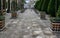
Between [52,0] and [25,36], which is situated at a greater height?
[52,0]

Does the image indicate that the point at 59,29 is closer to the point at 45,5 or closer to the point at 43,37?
the point at 43,37

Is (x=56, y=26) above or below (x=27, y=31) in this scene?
above

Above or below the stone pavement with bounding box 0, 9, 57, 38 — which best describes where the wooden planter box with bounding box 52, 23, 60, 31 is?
above

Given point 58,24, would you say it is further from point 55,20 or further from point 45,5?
point 45,5

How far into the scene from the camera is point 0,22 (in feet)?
31.6

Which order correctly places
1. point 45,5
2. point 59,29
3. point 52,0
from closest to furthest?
point 59,29
point 52,0
point 45,5

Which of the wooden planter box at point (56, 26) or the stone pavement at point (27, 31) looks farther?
the wooden planter box at point (56, 26)

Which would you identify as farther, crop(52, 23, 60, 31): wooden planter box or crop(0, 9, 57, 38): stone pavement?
crop(52, 23, 60, 31): wooden planter box

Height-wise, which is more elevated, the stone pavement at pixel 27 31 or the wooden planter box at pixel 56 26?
the wooden planter box at pixel 56 26

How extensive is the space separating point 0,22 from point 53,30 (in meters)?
3.01

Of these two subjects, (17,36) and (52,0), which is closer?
(17,36)

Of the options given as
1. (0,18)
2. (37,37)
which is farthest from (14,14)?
(37,37)

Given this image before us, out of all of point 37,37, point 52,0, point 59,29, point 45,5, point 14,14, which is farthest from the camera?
point 45,5

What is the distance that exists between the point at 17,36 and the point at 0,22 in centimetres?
206
